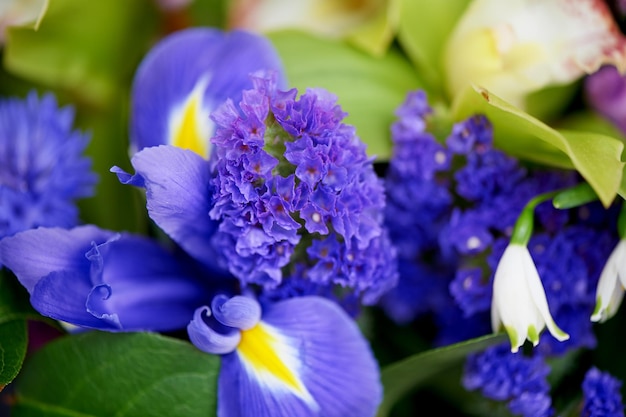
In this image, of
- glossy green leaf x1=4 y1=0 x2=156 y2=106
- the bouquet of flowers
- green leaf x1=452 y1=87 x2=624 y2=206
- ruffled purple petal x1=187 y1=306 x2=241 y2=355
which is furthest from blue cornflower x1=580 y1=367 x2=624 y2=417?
glossy green leaf x1=4 y1=0 x2=156 y2=106

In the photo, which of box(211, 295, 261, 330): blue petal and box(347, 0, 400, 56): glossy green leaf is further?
box(347, 0, 400, 56): glossy green leaf

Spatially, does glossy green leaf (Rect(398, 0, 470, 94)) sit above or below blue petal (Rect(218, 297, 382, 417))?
above

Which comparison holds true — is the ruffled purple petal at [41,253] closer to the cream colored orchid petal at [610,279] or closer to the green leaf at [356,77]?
the green leaf at [356,77]

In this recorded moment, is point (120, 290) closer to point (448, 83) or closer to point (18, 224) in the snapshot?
point (18, 224)

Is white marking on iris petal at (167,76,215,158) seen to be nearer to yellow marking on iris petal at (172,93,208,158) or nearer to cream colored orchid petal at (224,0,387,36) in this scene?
yellow marking on iris petal at (172,93,208,158)

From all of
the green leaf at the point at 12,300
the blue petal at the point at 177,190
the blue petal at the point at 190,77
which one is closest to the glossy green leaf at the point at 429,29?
the blue petal at the point at 190,77

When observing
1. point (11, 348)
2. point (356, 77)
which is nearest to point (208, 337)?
point (11, 348)


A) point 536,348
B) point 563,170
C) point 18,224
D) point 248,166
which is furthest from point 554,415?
point 18,224

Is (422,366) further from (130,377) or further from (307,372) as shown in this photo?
(130,377)

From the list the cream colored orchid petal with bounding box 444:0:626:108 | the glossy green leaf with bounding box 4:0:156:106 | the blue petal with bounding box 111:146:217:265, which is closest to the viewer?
the blue petal with bounding box 111:146:217:265
